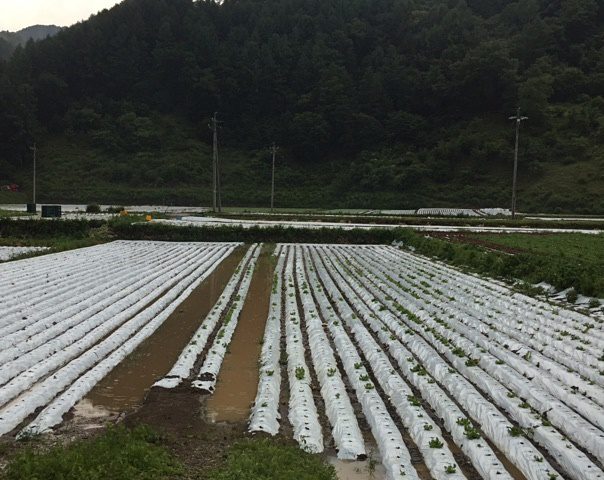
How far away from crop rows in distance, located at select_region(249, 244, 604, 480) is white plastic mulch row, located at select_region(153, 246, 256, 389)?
0.98m

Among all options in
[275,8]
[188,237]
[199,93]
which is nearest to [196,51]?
[199,93]

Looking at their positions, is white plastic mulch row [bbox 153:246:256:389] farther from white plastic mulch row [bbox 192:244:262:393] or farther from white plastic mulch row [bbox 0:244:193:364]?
white plastic mulch row [bbox 0:244:193:364]

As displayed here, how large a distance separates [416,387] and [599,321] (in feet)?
13.5

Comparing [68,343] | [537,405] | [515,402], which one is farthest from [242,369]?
[537,405]

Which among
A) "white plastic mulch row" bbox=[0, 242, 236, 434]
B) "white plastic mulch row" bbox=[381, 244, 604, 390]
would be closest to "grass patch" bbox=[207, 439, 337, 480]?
"white plastic mulch row" bbox=[0, 242, 236, 434]

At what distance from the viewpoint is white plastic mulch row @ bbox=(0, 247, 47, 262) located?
1812 cm

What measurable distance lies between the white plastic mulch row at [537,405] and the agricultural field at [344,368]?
2 centimetres

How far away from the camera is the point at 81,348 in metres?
7.57

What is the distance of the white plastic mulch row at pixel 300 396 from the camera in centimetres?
486

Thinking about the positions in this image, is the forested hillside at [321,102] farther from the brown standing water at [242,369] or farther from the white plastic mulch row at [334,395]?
the white plastic mulch row at [334,395]

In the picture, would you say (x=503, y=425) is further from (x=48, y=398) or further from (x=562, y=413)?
(x=48, y=398)

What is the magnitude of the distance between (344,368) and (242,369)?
1357 millimetres

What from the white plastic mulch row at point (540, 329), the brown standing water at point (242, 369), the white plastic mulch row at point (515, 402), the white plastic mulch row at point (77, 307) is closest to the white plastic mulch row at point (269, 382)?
the brown standing water at point (242, 369)

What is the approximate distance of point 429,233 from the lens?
78.0ft
